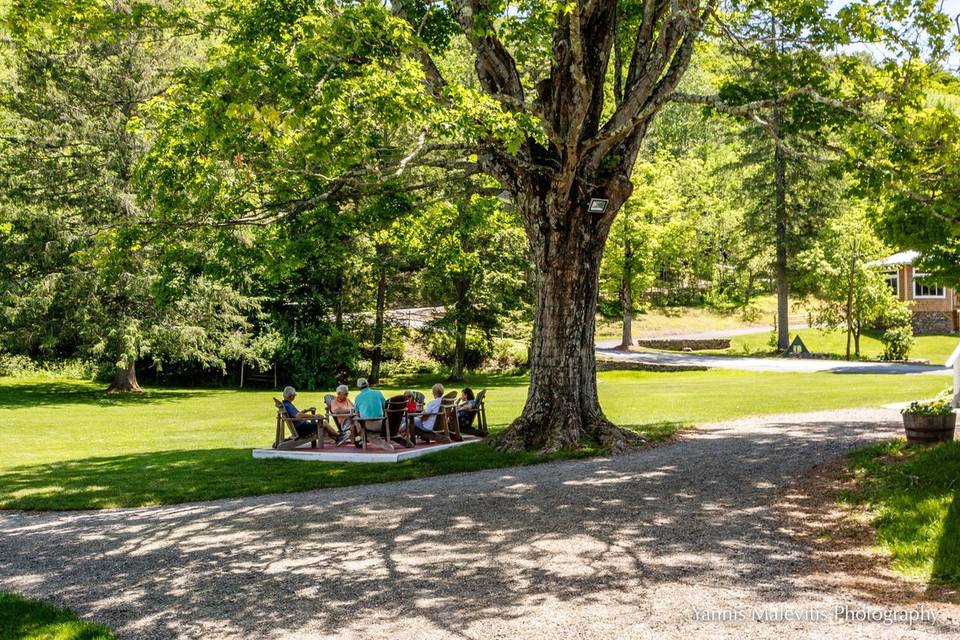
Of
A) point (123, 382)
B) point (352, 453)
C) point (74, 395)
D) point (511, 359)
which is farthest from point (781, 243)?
point (352, 453)

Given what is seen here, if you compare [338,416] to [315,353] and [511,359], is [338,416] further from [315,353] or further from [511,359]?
[511,359]

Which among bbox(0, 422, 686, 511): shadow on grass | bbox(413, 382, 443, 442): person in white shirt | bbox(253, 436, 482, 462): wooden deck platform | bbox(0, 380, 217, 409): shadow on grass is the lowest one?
bbox(0, 422, 686, 511): shadow on grass

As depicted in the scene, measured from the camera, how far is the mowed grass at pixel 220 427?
1333 centimetres

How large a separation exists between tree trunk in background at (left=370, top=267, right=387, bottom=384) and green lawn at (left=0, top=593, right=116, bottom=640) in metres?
32.3

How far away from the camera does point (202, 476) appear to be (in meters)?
14.1

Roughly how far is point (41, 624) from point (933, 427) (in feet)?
36.1

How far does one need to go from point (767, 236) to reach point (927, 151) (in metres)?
40.5

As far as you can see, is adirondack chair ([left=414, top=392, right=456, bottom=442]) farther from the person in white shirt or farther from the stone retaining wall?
→ the stone retaining wall

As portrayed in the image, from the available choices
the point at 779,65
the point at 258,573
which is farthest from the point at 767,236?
the point at 258,573

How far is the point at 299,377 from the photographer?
37750 millimetres

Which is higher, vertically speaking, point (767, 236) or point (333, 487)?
point (767, 236)

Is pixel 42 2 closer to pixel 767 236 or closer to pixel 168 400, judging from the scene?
pixel 168 400

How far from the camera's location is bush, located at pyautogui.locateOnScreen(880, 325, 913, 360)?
44.5 meters

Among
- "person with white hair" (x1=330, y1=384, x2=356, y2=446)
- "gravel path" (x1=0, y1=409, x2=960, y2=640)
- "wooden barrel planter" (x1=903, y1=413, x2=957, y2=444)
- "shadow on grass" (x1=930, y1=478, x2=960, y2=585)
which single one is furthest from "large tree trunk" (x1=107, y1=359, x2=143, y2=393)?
"shadow on grass" (x1=930, y1=478, x2=960, y2=585)
